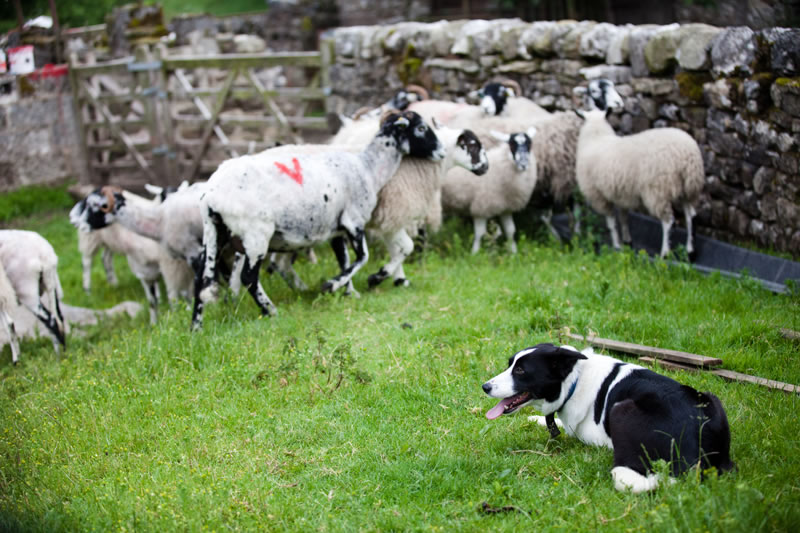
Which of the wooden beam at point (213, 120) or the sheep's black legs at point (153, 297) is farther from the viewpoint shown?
the wooden beam at point (213, 120)

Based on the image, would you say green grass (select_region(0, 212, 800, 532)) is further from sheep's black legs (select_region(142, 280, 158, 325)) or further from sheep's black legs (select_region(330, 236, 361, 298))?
sheep's black legs (select_region(142, 280, 158, 325))

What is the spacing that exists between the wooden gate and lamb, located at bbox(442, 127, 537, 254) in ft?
13.3

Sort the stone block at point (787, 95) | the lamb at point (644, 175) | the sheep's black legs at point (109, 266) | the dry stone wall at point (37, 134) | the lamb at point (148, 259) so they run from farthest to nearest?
the dry stone wall at point (37, 134) → the sheep's black legs at point (109, 266) → the lamb at point (148, 259) → the lamb at point (644, 175) → the stone block at point (787, 95)

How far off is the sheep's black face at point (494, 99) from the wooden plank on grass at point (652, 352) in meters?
4.50

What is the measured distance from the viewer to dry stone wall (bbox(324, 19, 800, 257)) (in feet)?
21.6

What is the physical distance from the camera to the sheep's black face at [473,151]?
7.36 meters

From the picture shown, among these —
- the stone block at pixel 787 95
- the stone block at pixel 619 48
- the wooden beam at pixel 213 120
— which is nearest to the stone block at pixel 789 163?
the stone block at pixel 787 95

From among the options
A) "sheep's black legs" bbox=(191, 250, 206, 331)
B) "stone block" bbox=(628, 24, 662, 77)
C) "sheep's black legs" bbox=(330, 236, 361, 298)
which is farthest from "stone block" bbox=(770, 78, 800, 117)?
"sheep's black legs" bbox=(191, 250, 206, 331)

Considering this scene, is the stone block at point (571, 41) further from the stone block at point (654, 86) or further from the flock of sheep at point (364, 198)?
the stone block at point (654, 86)

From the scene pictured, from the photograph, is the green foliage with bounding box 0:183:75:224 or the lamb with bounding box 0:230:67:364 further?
the green foliage with bounding box 0:183:75:224

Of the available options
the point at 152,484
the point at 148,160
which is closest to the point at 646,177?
the point at 152,484

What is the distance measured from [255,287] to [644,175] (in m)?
3.73

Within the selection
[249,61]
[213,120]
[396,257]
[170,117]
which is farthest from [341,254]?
[170,117]

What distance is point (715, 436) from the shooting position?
328 cm
